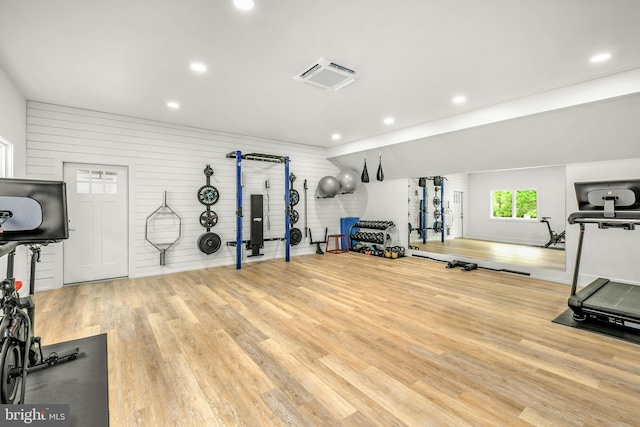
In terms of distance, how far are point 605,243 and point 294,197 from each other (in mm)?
6620

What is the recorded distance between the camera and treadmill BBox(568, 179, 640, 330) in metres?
3.24

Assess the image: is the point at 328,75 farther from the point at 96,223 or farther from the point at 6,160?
the point at 96,223

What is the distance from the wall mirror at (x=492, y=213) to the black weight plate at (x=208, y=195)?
18.7 ft

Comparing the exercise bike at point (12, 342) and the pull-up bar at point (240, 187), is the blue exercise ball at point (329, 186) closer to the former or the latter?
the pull-up bar at point (240, 187)

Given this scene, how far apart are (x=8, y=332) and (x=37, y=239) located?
2.34ft

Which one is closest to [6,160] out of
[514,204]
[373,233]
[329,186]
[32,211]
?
[32,211]

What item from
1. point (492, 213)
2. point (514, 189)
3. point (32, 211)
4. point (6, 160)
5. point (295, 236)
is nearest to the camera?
point (32, 211)

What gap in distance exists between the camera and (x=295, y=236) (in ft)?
25.8

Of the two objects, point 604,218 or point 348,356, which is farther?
point 604,218

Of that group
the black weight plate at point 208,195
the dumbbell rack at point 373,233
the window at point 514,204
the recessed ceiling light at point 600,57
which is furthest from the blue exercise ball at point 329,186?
the window at point 514,204

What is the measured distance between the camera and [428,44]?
123 inches

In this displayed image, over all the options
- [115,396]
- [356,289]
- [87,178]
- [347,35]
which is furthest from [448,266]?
[87,178]

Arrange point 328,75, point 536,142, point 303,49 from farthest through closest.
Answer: point 536,142
point 328,75
point 303,49

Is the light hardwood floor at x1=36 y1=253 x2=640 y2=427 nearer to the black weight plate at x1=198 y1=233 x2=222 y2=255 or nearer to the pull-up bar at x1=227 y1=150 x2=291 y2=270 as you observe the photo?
the black weight plate at x1=198 y1=233 x2=222 y2=255
